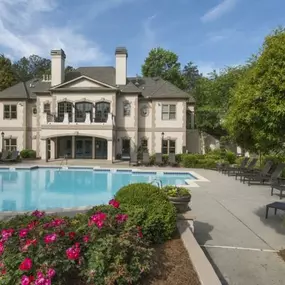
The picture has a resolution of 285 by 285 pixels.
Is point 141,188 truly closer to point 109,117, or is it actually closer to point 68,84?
point 109,117

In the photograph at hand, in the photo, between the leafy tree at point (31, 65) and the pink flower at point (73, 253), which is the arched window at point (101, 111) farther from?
the leafy tree at point (31, 65)

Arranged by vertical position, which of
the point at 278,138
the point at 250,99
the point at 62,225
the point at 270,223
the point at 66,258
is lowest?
the point at 270,223

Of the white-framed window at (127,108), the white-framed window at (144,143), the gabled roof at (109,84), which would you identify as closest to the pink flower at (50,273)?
the gabled roof at (109,84)

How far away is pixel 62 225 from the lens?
3770 mm

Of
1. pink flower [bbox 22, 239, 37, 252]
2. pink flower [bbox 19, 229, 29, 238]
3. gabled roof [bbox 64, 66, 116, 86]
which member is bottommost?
pink flower [bbox 22, 239, 37, 252]

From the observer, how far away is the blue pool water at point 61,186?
1135 cm

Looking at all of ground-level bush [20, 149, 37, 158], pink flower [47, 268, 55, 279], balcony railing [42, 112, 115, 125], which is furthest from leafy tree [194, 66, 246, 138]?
pink flower [47, 268, 55, 279]

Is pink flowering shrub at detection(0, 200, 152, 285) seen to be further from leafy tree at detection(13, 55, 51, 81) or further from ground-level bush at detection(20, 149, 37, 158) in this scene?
leafy tree at detection(13, 55, 51, 81)

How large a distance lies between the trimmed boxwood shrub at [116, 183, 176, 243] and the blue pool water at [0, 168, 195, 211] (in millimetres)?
6129

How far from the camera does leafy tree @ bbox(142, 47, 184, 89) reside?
147ft

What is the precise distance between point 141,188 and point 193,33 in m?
12.8

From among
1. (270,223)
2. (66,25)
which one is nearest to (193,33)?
(66,25)

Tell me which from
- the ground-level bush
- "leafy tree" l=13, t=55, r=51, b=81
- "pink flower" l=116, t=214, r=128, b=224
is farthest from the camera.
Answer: "leafy tree" l=13, t=55, r=51, b=81

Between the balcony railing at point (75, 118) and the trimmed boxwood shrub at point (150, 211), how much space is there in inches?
824
